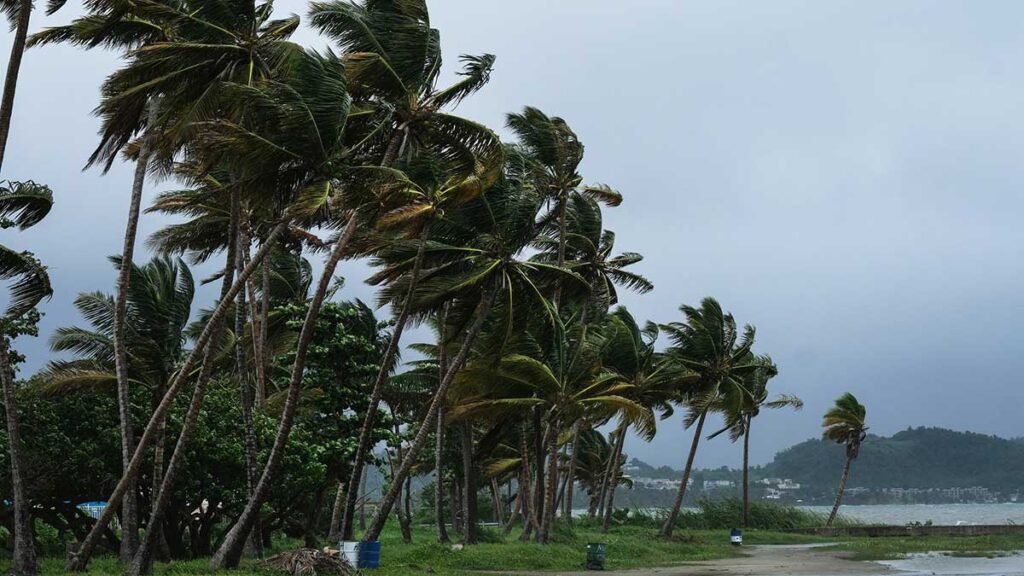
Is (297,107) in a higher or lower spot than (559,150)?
lower

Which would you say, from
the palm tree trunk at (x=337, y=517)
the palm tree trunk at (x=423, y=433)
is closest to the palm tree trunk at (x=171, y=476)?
the palm tree trunk at (x=423, y=433)

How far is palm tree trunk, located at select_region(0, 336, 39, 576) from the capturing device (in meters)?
19.6

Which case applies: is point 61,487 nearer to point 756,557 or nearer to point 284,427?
point 284,427

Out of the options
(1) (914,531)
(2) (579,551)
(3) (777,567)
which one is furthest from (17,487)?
(1) (914,531)

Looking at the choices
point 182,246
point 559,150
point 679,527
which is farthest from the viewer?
point 679,527

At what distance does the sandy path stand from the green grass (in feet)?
6.14

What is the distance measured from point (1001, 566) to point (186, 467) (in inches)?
950

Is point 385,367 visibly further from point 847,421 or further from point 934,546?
point 847,421

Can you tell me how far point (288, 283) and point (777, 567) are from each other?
735 inches

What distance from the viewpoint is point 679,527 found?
189ft

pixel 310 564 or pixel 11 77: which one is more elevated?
pixel 11 77

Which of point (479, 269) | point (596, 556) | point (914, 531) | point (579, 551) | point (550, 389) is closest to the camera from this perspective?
point (479, 269)

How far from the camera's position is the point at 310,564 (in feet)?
70.7

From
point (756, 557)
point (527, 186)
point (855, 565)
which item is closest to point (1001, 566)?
point (855, 565)
